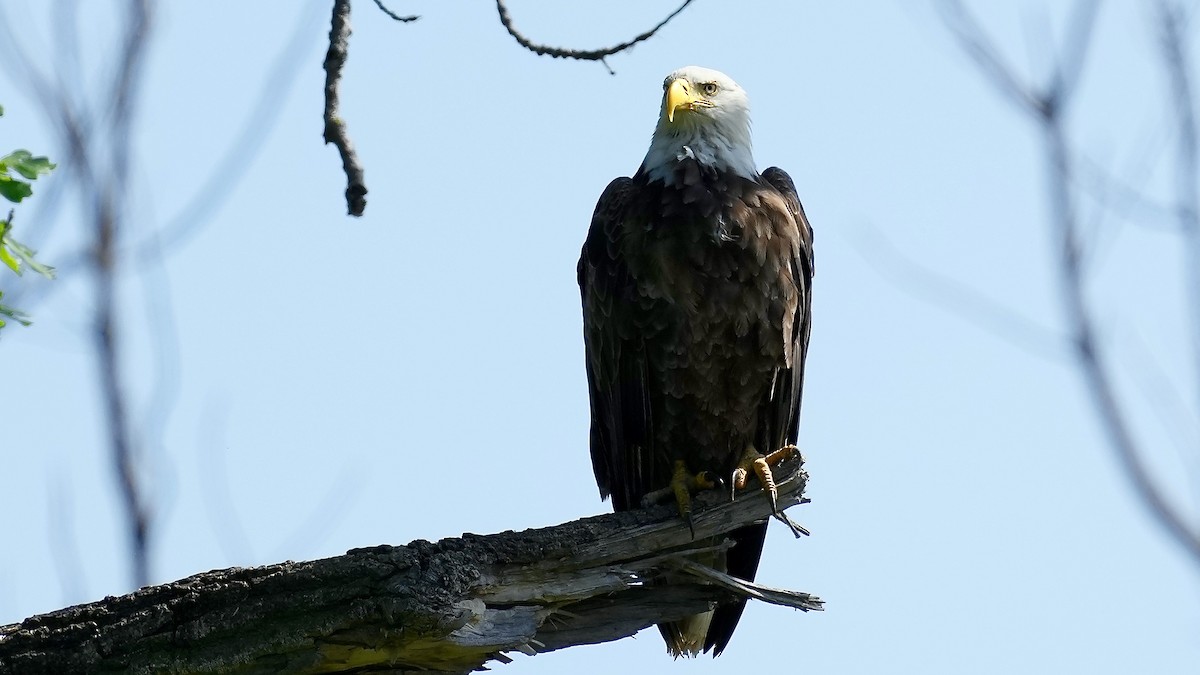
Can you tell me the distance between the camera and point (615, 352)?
17.2ft

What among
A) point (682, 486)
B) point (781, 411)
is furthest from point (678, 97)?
point (682, 486)

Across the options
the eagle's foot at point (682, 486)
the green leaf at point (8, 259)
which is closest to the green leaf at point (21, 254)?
the green leaf at point (8, 259)

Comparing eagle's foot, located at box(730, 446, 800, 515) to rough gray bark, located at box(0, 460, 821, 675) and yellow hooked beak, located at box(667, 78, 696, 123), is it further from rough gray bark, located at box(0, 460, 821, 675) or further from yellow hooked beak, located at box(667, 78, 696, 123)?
yellow hooked beak, located at box(667, 78, 696, 123)

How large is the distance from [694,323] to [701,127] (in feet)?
3.04

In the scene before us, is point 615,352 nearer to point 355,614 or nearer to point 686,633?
point 686,633

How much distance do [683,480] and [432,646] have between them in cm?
157

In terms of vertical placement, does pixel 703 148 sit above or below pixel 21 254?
above

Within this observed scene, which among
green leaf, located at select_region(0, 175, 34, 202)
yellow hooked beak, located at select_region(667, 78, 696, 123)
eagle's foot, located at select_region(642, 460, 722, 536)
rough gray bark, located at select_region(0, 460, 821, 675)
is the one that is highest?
yellow hooked beak, located at select_region(667, 78, 696, 123)

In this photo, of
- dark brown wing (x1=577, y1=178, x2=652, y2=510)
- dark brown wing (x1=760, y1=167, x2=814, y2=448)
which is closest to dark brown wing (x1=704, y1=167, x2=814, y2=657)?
dark brown wing (x1=760, y1=167, x2=814, y2=448)

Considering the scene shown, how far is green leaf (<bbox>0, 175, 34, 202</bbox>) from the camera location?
285 cm

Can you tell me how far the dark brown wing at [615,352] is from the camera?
5199 mm

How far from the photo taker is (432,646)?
3693 millimetres

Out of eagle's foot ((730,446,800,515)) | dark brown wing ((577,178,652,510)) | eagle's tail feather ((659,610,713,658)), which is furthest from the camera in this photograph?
eagle's tail feather ((659,610,713,658))

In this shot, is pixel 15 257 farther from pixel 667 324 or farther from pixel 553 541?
pixel 667 324
